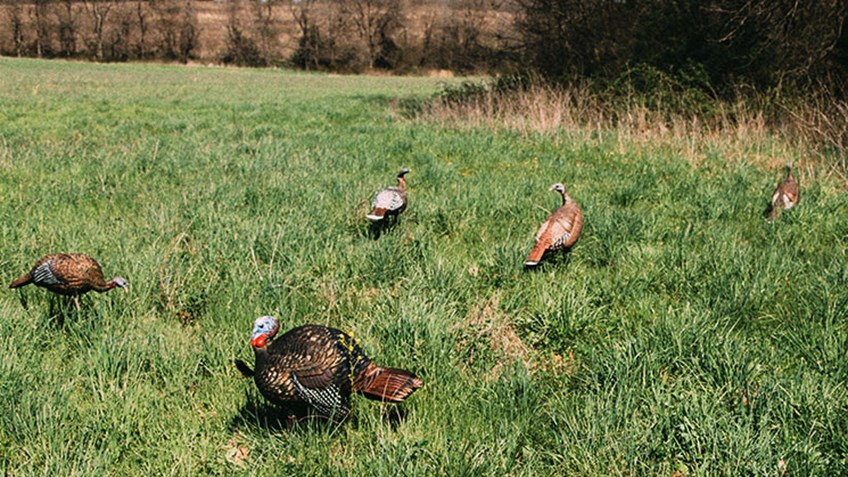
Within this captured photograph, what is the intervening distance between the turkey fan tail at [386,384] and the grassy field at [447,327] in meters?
0.17

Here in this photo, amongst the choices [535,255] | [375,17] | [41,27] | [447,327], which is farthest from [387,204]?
[41,27]

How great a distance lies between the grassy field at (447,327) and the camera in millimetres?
2133

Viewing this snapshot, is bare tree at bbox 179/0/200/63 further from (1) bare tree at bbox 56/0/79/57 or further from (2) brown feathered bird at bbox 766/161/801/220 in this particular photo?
(2) brown feathered bird at bbox 766/161/801/220

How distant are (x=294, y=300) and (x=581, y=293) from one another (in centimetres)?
180

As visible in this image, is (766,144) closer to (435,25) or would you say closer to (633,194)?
(633,194)

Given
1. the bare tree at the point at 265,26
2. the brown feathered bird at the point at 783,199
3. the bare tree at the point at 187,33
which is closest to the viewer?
the brown feathered bird at the point at 783,199

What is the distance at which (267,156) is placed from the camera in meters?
7.84

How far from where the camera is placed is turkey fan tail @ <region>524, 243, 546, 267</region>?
377 centimetres

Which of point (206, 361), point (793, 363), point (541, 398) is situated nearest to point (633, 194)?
point (793, 363)

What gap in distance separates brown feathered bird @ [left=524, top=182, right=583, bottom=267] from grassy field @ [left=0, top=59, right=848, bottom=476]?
0.63 ft

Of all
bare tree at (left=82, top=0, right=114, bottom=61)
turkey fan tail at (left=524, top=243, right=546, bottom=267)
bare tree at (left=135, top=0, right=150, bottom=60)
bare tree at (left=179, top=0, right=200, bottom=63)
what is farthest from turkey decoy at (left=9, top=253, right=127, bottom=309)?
bare tree at (left=135, top=0, right=150, bottom=60)

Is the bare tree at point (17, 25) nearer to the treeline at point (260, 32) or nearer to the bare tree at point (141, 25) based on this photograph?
the treeline at point (260, 32)

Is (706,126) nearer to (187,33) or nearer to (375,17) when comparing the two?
(375,17)

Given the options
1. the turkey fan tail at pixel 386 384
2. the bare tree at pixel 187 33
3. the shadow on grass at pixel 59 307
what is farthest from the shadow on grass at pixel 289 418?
the bare tree at pixel 187 33
